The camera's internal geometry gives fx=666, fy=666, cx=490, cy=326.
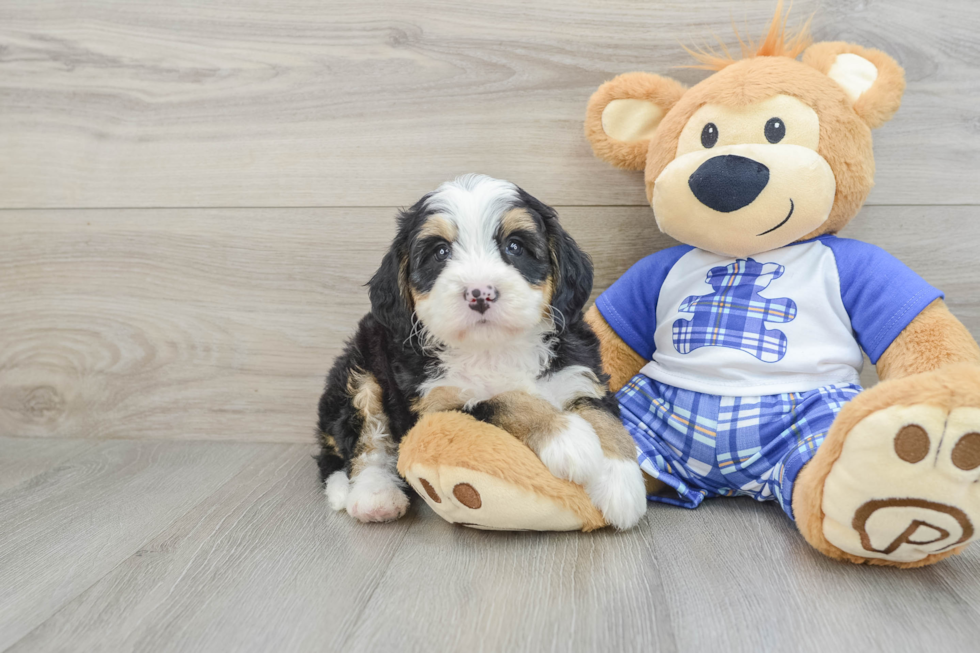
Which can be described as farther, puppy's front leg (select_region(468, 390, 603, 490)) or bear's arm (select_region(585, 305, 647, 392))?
bear's arm (select_region(585, 305, 647, 392))

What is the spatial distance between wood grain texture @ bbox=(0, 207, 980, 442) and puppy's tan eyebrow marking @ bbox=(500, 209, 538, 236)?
0.62m

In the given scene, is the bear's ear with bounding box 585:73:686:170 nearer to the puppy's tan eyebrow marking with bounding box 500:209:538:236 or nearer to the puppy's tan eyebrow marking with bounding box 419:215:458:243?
the puppy's tan eyebrow marking with bounding box 500:209:538:236

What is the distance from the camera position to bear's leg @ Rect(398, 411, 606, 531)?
52.0 inches

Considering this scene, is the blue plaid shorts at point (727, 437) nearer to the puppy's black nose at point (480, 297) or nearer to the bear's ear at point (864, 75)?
the puppy's black nose at point (480, 297)

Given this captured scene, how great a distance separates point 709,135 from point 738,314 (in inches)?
16.7

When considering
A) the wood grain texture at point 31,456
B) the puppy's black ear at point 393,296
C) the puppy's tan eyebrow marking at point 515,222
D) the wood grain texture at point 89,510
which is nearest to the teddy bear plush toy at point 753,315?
the puppy's black ear at point 393,296

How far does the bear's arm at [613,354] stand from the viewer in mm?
1798

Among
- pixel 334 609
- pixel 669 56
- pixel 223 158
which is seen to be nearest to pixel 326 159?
pixel 223 158

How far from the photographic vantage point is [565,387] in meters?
1.52

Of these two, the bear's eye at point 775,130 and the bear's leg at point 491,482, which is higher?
the bear's eye at point 775,130

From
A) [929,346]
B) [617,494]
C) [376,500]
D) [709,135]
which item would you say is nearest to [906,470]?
[929,346]

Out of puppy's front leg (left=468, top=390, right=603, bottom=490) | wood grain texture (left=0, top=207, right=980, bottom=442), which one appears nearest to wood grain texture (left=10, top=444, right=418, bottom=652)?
puppy's front leg (left=468, top=390, right=603, bottom=490)

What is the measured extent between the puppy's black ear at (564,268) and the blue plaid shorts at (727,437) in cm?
35

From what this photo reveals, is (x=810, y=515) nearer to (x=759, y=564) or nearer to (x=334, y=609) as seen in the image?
(x=759, y=564)
